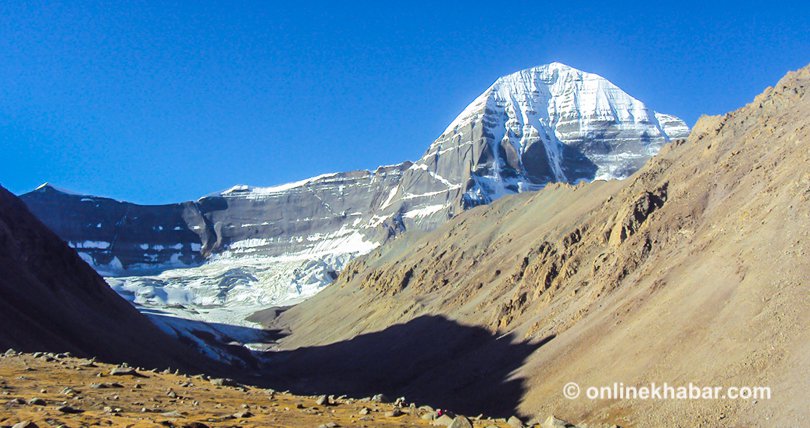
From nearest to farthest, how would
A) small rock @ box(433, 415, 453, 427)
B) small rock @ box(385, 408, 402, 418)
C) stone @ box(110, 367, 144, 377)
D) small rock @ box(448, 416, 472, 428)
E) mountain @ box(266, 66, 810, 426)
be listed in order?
small rock @ box(448, 416, 472, 428) → small rock @ box(433, 415, 453, 427) → small rock @ box(385, 408, 402, 418) → stone @ box(110, 367, 144, 377) → mountain @ box(266, 66, 810, 426)

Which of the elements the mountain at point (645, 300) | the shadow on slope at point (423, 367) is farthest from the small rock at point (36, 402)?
the shadow on slope at point (423, 367)

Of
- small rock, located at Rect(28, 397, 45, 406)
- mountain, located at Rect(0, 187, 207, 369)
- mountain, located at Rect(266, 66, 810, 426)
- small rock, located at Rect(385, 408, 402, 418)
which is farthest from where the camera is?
mountain, located at Rect(0, 187, 207, 369)

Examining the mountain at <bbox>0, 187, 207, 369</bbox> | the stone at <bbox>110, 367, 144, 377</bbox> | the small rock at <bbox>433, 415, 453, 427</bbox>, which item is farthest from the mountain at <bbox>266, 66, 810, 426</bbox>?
the stone at <bbox>110, 367, 144, 377</bbox>

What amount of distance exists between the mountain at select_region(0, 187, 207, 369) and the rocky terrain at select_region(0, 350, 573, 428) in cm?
3520

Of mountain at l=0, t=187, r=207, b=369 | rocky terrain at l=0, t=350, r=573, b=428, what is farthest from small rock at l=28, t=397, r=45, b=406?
mountain at l=0, t=187, r=207, b=369

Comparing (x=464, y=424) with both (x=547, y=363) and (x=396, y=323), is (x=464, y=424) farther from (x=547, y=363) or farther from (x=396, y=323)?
(x=396, y=323)

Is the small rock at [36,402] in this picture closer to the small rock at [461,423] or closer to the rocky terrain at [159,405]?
the rocky terrain at [159,405]

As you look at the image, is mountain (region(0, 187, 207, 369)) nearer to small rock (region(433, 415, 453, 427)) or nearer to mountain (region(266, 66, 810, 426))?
mountain (region(266, 66, 810, 426))

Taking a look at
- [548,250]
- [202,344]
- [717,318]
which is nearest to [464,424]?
[717,318]

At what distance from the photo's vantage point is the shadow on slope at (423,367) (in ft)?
233

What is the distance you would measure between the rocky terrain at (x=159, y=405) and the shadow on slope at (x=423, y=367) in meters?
40.8

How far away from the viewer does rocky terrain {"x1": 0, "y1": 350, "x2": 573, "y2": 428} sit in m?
17.5

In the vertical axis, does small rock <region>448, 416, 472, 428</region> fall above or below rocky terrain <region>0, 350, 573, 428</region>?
below

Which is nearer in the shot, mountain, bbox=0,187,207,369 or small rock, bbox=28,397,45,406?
small rock, bbox=28,397,45,406
